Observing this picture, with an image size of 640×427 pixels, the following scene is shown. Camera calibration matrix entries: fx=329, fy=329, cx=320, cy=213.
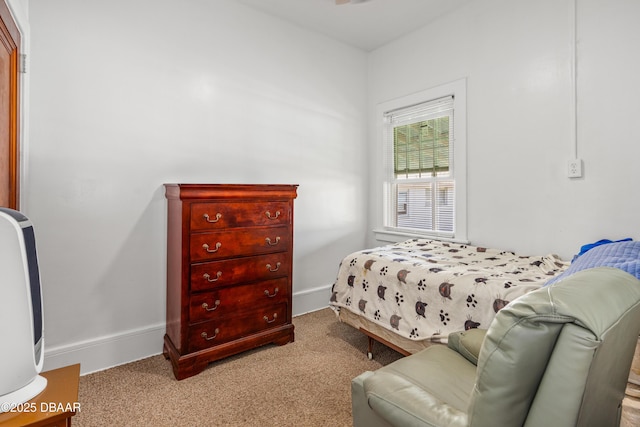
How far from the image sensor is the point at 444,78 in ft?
10.3

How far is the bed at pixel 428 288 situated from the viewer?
→ 1.82m

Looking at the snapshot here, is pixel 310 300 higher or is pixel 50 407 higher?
pixel 50 407

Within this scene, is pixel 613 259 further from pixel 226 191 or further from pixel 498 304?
pixel 226 191

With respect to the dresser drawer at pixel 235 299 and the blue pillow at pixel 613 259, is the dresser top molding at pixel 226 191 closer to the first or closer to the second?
the dresser drawer at pixel 235 299

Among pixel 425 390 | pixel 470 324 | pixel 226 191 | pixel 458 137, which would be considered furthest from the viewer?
pixel 458 137

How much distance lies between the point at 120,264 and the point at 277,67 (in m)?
2.18

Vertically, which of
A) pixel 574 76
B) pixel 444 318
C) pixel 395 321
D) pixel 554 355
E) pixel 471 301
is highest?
pixel 574 76

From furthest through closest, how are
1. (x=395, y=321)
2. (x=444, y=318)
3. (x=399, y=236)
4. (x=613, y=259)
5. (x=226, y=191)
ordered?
(x=399, y=236) < (x=226, y=191) < (x=395, y=321) < (x=444, y=318) < (x=613, y=259)

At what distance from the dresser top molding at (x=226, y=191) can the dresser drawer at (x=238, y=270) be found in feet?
1.50

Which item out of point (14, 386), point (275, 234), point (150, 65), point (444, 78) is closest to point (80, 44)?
point (150, 65)

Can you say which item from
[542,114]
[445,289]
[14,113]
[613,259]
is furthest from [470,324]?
[14,113]

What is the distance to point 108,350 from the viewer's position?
2.33 meters

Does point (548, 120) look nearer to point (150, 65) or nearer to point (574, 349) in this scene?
point (574, 349)

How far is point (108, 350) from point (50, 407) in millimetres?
1547
